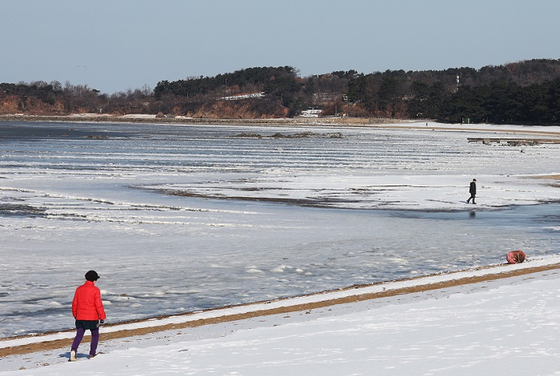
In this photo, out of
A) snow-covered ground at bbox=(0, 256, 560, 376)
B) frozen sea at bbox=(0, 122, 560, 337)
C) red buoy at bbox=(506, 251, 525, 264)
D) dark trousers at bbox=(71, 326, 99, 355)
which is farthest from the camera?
red buoy at bbox=(506, 251, 525, 264)

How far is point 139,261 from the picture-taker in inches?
837

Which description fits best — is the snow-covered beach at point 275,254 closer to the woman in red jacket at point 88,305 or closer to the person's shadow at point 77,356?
the person's shadow at point 77,356

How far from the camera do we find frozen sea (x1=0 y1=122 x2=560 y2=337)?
60.0ft

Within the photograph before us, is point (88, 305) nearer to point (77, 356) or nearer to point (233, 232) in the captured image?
point (77, 356)

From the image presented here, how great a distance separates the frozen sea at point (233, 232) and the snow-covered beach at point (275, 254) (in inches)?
2.8

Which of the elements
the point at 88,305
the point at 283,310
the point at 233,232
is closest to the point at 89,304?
the point at 88,305

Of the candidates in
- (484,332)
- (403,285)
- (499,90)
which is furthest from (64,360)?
(499,90)

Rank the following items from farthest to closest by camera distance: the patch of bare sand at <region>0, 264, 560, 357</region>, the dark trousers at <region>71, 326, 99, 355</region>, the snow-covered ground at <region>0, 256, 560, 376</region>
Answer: the patch of bare sand at <region>0, 264, 560, 357</region>
the dark trousers at <region>71, 326, 99, 355</region>
the snow-covered ground at <region>0, 256, 560, 376</region>

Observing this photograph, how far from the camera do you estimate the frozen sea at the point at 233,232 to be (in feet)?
60.0

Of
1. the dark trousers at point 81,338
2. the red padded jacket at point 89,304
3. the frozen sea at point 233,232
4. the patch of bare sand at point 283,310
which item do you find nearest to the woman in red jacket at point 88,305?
the red padded jacket at point 89,304

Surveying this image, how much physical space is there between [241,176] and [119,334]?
34629 mm

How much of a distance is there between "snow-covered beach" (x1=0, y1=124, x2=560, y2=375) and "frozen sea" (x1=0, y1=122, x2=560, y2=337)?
70 mm

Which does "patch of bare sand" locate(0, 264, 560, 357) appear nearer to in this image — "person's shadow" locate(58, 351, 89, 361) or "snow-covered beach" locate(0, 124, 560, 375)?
"snow-covered beach" locate(0, 124, 560, 375)

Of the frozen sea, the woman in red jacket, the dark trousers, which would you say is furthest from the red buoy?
the woman in red jacket
